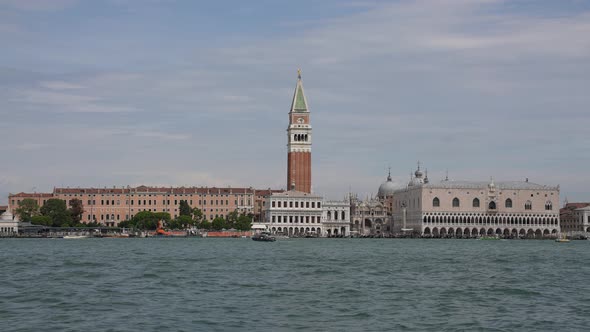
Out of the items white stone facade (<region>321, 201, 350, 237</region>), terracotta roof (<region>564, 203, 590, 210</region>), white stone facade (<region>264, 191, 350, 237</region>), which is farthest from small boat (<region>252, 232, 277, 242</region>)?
terracotta roof (<region>564, 203, 590, 210</region>)

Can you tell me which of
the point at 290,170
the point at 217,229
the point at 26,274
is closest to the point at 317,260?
the point at 26,274

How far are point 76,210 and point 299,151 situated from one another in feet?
85.6

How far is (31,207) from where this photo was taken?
112m

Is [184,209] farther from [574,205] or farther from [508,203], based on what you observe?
[574,205]

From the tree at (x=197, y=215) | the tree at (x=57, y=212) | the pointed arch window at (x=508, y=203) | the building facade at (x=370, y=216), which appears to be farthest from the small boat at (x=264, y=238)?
the pointed arch window at (x=508, y=203)

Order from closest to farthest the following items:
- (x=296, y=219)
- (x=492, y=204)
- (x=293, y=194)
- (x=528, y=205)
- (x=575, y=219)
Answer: (x=293, y=194), (x=296, y=219), (x=492, y=204), (x=528, y=205), (x=575, y=219)

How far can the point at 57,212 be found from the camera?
107 metres

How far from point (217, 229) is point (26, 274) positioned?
70883mm

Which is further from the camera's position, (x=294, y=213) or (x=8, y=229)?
(x=294, y=213)

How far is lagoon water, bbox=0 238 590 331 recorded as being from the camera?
21.8 meters

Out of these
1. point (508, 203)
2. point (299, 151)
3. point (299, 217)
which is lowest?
point (299, 217)

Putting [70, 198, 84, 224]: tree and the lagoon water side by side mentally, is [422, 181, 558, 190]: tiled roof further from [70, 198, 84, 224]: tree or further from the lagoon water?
the lagoon water

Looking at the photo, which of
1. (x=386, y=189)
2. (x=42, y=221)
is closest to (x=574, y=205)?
(x=386, y=189)

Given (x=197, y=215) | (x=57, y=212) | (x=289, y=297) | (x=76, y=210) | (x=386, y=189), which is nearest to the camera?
(x=289, y=297)
